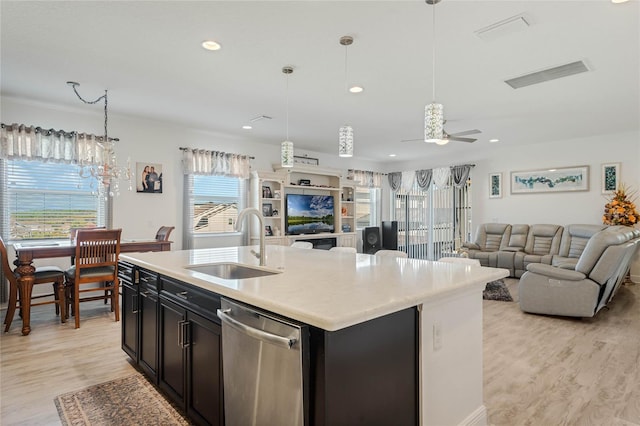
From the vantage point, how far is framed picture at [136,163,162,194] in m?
5.31

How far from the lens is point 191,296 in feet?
6.30

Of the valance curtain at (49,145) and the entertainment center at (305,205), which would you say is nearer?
the valance curtain at (49,145)

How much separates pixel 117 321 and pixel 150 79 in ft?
8.71

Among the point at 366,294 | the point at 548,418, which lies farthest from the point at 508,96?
the point at 366,294

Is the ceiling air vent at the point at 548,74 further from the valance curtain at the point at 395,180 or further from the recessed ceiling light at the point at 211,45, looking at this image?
the valance curtain at the point at 395,180

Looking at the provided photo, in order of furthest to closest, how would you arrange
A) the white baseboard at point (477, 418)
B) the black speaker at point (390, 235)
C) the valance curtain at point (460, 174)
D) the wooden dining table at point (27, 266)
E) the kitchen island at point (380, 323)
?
the black speaker at point (390, 235), the valance curtain at point (460, 174), the wooden dining table at point (27, 266), the white baseboard at point (477, 418), the kitchen island at point (380, 323)

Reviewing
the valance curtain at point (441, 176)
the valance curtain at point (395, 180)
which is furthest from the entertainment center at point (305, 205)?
the valance curtain at point (441, 176)

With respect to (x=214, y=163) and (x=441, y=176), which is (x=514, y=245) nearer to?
(x=441, y=176)

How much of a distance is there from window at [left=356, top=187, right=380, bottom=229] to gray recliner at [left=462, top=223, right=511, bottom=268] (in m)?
2.64

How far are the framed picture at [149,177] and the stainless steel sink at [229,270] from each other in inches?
140

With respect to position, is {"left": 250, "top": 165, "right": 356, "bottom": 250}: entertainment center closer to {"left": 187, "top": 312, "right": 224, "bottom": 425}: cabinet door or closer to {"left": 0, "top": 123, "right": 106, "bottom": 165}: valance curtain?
{"left": 0, "top": 123, "right": 106, "bottom": 165}: valance curtain

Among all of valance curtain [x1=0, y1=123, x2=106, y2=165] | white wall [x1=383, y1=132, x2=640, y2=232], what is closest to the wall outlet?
valance curtain [x1=0, y1=123, x2=106, y2=165]

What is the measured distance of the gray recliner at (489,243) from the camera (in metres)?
6.93

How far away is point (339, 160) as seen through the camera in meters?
8.49
